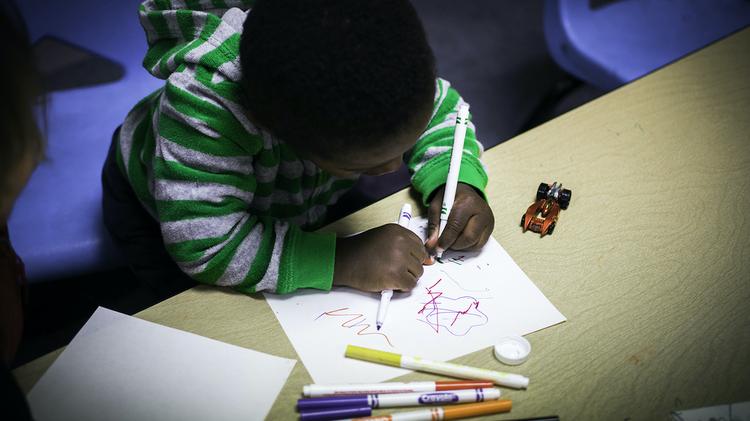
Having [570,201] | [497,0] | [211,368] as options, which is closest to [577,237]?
[570,201]

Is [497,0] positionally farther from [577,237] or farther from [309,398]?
[309,398]

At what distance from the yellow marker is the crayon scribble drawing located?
0.05 meters

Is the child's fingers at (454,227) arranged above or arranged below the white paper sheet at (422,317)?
above

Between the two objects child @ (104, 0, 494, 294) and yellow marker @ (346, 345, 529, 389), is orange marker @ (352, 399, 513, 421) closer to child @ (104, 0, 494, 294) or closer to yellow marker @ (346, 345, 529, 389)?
yellow marker @ (346, 345, 529, 389)

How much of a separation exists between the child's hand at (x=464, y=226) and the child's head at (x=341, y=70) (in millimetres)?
175

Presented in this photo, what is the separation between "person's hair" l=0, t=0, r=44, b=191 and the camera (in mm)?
458

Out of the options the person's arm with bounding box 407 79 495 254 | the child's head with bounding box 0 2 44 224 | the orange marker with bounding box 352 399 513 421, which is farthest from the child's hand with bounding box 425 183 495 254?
the child's head with bounding box 0 2 44 224

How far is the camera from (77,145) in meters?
0.99

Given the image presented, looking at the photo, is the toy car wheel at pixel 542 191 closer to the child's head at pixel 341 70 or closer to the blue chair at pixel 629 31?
the child's head at pixel 341 70

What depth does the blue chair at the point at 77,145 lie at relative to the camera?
2.83 feet

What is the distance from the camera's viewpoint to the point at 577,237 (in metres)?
0.75

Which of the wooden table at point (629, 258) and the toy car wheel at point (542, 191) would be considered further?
the toy car wheel at point (542, 191)

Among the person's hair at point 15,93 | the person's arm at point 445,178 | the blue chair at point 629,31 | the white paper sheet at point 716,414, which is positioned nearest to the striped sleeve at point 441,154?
the person's arm at point 445,178

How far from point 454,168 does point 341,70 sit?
0.28 m
